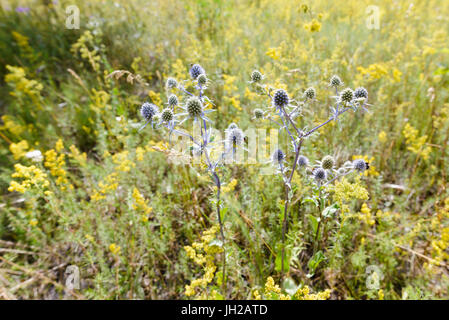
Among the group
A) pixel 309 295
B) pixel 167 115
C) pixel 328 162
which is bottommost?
pixel 309 295

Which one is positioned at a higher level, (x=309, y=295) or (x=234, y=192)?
(x=234, y=192)

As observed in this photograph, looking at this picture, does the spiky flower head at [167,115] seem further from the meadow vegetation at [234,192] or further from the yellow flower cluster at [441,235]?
the yellow flower cluster at [441,235]

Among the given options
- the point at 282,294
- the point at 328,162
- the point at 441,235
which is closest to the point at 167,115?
the point at 328,162

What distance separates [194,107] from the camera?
1537 mm

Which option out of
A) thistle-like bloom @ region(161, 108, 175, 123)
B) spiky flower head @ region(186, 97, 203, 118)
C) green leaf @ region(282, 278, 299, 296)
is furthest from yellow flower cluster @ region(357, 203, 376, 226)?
thistle-like bloom @ region(161, 108, 175, 123)

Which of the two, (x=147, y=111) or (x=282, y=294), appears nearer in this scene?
(x=282, y=294)

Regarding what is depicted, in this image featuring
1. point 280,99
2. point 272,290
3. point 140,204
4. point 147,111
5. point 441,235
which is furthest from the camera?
point 140,204

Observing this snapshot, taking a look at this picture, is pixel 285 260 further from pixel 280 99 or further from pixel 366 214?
pixel 280 99

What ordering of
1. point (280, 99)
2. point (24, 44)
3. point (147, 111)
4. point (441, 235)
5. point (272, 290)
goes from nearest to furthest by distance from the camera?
point (272, 290)
point (280, 99)
point (147, 111)
point (441, 235)
point (24, 44)

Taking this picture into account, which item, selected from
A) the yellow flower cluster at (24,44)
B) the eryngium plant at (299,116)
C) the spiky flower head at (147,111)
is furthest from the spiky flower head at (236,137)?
the yellow flower cluster at (24,44)

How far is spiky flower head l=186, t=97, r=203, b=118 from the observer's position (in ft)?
5.03
